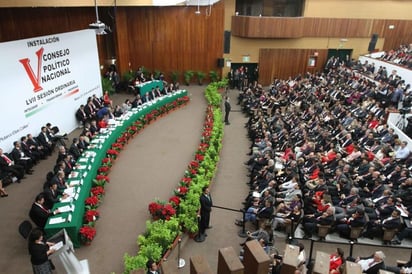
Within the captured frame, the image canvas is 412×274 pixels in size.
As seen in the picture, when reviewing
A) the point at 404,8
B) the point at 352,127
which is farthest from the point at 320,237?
the point at 404,8

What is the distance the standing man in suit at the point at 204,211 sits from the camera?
23.4 feet

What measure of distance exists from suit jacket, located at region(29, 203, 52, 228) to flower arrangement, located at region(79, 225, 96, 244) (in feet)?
2.53

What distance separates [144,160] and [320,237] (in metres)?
6.05

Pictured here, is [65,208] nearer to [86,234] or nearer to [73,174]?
[86,234]

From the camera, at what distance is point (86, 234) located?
6777 mm

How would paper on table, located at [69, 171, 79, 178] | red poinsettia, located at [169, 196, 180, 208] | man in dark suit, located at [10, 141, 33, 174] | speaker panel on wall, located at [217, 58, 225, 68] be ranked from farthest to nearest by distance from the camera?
speaker panel on wall, located at [217, 58, 225, 68], man in dark suit, located at [10, 141, 33, 174], paper on table, located at [69, 171, 79, 178], red poinsettia, located at [169, 196, 180, 208]

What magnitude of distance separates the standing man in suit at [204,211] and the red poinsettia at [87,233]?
2.25 m

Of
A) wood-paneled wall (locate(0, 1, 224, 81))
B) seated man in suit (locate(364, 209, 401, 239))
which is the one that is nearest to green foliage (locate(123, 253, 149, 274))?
seated man in suit (locate(364, 209, 401, 239))

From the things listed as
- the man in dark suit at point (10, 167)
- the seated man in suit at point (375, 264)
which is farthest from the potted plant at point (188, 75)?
the seated man in suit at point (375, 264)

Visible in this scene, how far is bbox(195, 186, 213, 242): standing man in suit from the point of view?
7117 mm

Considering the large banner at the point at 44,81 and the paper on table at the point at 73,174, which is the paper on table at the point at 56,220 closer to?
the paper on table at the point at 73,174

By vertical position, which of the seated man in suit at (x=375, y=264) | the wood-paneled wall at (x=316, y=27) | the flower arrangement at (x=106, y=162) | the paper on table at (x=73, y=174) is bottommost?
the flower arrangement at (x=106, y=162)

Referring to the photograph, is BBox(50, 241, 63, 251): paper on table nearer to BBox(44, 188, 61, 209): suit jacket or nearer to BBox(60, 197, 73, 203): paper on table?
BBox(60, 197, 73, 203): paper on table

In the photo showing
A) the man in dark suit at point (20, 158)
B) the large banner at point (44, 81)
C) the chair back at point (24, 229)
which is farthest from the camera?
the large banner at point (44, 81)
